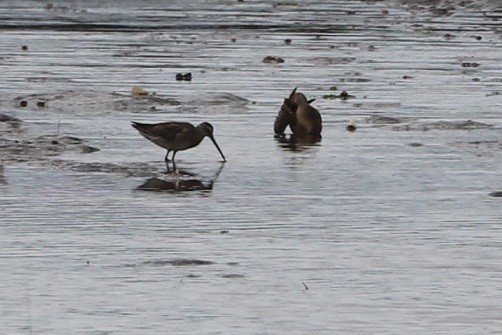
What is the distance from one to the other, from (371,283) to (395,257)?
84cm

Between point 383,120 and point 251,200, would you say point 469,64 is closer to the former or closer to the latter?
point 383,120

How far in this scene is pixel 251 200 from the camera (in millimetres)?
12453

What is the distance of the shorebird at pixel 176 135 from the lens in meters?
14.6

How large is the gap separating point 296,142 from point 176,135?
1.95 meters

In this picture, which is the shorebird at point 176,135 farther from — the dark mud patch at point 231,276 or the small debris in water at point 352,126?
the dark mud patch at point 231,276

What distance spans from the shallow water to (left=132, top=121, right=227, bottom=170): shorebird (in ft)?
0.58

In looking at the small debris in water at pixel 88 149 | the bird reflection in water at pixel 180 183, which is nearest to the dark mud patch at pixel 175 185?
the bird reflection in water at pixel 180 183

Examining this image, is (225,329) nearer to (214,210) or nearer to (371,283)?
(371,283)

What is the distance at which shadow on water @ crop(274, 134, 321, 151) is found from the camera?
1587 cm

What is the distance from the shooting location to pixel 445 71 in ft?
77.2

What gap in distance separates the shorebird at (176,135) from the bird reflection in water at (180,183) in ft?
2.24

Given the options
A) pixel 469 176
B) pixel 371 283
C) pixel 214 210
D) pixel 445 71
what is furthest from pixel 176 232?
pixel 445 71

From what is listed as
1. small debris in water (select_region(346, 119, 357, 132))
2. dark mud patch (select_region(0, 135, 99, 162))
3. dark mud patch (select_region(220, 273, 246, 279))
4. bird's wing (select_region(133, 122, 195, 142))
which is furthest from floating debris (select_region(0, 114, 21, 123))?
dark mud patch (select_region(220, 273, 246, 279))

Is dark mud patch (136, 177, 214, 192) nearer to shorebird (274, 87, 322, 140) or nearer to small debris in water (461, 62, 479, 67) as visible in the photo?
shorebird (274, 87, 322, 140)
